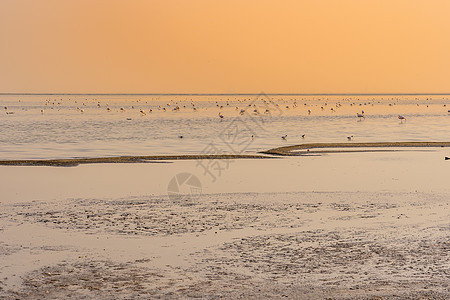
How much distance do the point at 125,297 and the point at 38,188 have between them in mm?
14294

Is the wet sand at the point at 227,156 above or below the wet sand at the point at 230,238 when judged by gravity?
above

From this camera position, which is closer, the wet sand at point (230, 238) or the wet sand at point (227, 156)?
the wet sand at point (230, 238)

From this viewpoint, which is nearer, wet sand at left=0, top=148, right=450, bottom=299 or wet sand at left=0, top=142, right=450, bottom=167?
wet sand at left=0, top=148, right=450, bottom=299

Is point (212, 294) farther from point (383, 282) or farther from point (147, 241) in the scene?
point (147, 241)

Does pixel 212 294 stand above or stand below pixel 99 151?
below

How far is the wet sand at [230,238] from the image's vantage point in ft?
43.3

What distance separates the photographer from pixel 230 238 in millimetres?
17281

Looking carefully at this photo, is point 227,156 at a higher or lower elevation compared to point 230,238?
higher

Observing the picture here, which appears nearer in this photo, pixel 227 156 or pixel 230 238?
pixel 230 238

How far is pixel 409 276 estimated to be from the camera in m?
13.8

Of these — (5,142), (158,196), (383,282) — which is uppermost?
(5,142)

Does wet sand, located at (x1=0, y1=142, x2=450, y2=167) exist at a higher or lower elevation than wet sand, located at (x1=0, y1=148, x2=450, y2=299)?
higher

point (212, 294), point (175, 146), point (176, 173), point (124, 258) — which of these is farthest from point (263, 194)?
point (175, 146)

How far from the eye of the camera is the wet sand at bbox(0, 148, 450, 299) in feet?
43.3
